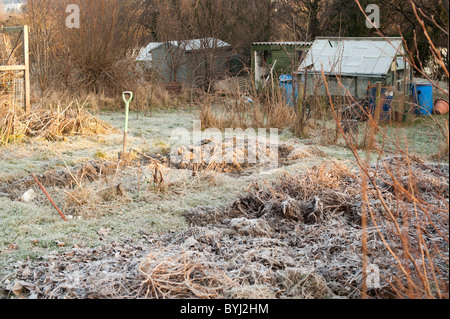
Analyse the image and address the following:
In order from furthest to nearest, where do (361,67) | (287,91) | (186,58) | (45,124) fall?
1. (186,58)
2. (361,67)
3. (287,91)
4. (45,124)

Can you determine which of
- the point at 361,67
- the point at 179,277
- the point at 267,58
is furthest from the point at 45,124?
the point at 267,58

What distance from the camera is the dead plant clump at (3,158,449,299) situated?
8.59 feet

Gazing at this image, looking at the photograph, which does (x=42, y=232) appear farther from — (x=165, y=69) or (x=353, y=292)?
(x=165, y=69)

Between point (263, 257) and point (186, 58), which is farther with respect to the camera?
point (186, 58)

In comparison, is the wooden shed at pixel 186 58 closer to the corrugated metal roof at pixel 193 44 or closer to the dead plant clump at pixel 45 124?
the corrugated metal roof at pixel 193 44

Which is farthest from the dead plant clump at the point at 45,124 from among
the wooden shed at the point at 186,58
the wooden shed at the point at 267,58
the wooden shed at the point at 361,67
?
the wooden shed at the point at 267,58

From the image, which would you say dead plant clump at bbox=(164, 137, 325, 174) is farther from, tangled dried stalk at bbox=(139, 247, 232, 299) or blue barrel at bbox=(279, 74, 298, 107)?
tangled dried stalk at bbox=(139, 247, 232, 299)

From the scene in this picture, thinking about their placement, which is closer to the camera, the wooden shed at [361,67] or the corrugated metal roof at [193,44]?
the wooden shed at [361,67]

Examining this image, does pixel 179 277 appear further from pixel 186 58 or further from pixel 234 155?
pixel 186 58

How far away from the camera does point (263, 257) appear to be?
300cm

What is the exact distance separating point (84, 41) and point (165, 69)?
4.16 meters

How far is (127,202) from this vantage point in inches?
169

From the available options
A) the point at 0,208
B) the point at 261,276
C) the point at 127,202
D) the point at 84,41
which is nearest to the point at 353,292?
the point at 261,276

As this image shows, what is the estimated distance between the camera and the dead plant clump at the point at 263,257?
2619mm
